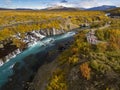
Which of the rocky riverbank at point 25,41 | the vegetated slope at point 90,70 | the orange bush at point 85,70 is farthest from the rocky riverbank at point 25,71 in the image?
the orange bush at point 85,70

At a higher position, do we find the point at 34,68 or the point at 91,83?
the point at 91,83

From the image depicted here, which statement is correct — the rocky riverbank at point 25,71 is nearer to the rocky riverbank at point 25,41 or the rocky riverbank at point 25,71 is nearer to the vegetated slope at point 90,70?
the vegetated slope at point 90,70

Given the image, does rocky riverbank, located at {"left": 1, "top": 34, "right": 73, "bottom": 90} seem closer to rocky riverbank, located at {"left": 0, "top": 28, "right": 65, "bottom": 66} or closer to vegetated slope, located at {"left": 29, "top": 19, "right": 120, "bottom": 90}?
vegetated slope, located at {"left": 29, "top": 19, "right": 120, "bottom": 90}

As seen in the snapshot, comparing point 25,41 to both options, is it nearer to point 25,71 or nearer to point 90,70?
point 25,71

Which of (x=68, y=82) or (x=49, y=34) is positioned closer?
(x=68, y=82)

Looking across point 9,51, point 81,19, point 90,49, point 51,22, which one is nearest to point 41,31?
point 51,22

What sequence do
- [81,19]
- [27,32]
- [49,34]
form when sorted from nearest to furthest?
[27,32], [49,34], [81,19]

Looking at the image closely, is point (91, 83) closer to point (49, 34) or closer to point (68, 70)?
point (68, 70)

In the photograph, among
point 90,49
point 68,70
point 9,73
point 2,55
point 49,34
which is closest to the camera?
point 68,70
